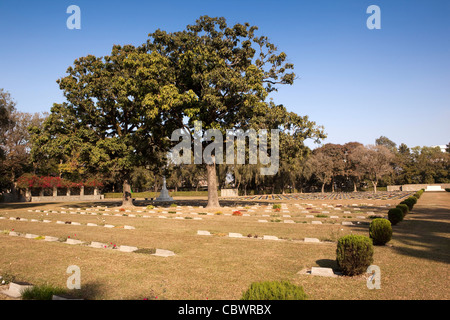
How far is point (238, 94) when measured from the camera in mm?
22094

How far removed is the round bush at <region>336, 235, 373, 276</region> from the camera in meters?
6.43

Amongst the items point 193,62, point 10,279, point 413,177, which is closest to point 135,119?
point 193,62

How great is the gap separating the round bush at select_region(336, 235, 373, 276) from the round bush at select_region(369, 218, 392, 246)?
324 cm

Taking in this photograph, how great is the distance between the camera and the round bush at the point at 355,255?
6426 mm

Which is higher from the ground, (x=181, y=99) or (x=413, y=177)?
(x=181, y=99)

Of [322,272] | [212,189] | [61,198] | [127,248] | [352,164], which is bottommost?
[61,198]

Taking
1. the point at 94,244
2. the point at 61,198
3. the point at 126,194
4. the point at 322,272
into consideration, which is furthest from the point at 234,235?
the point at 61,198

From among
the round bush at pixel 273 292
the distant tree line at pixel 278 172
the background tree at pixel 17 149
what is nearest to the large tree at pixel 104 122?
the distant tree line at pixel 278 172

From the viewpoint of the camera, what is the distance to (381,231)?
938cm

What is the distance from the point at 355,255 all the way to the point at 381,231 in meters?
3.61

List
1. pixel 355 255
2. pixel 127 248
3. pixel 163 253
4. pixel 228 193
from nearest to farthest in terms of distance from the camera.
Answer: pixel 355 255 → pixel 163 253 → pixel 127 248 → pixel 228 193

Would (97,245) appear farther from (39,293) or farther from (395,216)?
(395,216)

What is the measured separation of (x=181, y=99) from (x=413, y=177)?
2990 inches
